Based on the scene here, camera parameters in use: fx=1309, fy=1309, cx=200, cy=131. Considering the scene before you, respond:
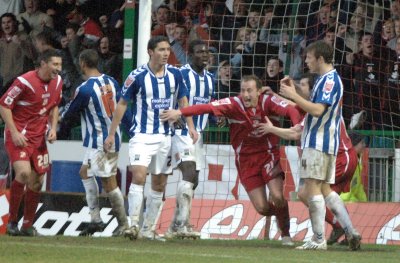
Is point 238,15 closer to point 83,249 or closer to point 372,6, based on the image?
point 372,6

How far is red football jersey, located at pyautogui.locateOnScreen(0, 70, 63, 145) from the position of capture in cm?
1377

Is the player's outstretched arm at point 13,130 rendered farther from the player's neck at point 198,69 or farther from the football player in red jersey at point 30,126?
the player's neck at point 198,69

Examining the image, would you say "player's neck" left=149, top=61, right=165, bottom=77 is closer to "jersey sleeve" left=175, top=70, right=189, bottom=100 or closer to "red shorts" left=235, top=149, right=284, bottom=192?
"jersey sleeve" left=175, top=70, right=189, bottom=100

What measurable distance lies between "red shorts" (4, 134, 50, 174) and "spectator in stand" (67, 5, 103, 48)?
5.74 meters

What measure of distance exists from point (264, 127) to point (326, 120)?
78 centimetres

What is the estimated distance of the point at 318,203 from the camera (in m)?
12.0

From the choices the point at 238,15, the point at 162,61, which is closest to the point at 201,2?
the point at 238,15

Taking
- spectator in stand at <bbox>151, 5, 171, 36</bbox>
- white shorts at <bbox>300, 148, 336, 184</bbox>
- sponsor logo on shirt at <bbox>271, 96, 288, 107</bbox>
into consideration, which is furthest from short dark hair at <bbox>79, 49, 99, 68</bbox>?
white shorts at <bbox>300, 148, 336, 184</bbox>

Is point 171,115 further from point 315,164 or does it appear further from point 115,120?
point 315,164

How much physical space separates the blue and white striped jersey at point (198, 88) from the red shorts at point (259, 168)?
114 cm

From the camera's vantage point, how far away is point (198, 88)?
14.4 m

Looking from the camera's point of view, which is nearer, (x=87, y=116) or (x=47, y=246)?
(x=47, y=246)

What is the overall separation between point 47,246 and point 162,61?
227 cm

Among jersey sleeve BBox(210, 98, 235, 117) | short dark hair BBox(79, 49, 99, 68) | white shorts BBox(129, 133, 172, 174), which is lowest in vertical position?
white shorts BBox(129, 133, 172, 174)
